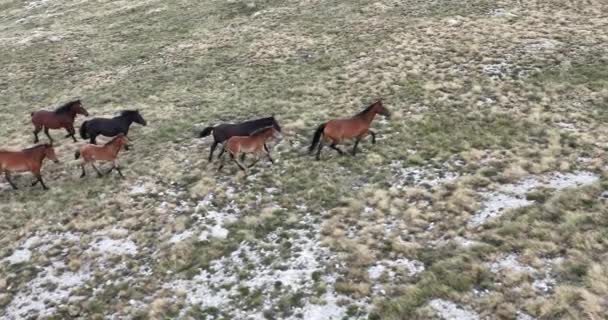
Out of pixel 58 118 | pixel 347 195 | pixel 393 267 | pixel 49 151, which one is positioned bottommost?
pixel 347 195

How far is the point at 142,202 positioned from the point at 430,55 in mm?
16912

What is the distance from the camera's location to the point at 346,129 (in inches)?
592

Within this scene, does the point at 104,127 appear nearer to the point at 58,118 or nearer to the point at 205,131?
the point at 58,118

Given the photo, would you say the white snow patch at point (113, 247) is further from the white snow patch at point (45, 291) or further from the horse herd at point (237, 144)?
the horse herd at point (237, 144)

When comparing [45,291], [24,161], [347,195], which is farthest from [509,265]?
[24,161]

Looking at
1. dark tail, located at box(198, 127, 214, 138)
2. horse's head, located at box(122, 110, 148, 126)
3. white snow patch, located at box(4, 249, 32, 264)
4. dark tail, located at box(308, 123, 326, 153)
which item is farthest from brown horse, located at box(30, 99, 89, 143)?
dark tail, located at box(308, 123, 326, 153)

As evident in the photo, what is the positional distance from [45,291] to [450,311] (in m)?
8.73

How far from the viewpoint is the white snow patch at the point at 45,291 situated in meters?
10.1

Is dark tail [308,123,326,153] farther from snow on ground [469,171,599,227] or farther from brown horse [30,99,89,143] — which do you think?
brown horse [30,99,89,143]

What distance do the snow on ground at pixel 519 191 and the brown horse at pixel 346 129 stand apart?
4391mm

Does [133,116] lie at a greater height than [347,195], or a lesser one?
greater

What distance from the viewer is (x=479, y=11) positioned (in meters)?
30.3

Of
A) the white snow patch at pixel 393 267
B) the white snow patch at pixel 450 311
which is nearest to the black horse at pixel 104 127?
the white snow patch at pixel 393 267

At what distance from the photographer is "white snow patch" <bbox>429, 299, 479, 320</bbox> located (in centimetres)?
866
